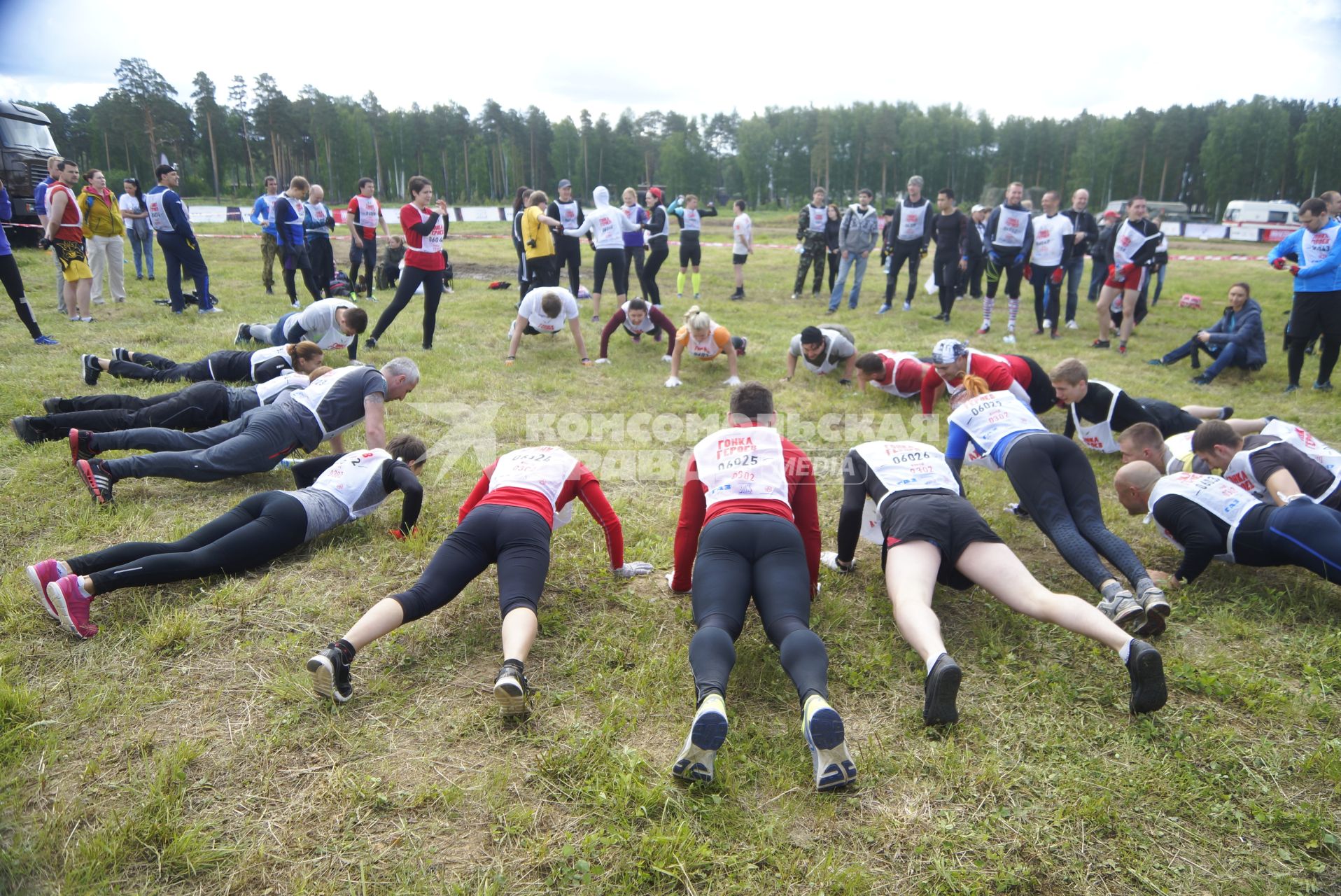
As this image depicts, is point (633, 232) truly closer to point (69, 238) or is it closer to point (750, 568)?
point (69, 238)

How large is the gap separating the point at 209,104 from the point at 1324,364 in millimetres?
69905

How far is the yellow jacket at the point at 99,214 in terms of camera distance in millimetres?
10383

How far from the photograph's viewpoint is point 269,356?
6.67 meters

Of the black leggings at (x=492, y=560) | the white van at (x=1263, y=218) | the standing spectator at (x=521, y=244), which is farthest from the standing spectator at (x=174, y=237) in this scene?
the white van at (x=1263, y=218)

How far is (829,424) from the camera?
23.7ft

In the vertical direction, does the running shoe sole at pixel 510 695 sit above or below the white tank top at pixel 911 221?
below

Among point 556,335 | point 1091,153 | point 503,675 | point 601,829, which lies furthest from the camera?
point 1091,153

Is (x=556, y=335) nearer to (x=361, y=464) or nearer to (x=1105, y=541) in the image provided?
(x=361, y=464)

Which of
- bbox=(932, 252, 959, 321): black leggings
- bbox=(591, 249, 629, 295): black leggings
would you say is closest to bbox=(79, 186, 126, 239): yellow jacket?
bbox=(591, 249, 629, 295): black leggings

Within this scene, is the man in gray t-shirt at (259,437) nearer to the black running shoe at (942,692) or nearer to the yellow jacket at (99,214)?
the black running shoe at (942,692)

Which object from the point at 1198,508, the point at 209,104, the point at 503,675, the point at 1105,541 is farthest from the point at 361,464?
the point at 209,104

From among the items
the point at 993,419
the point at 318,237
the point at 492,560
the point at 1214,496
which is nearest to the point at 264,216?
the point at 318,237

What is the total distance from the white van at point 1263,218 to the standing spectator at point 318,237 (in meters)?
41.7

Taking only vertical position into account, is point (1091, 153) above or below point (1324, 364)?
above
